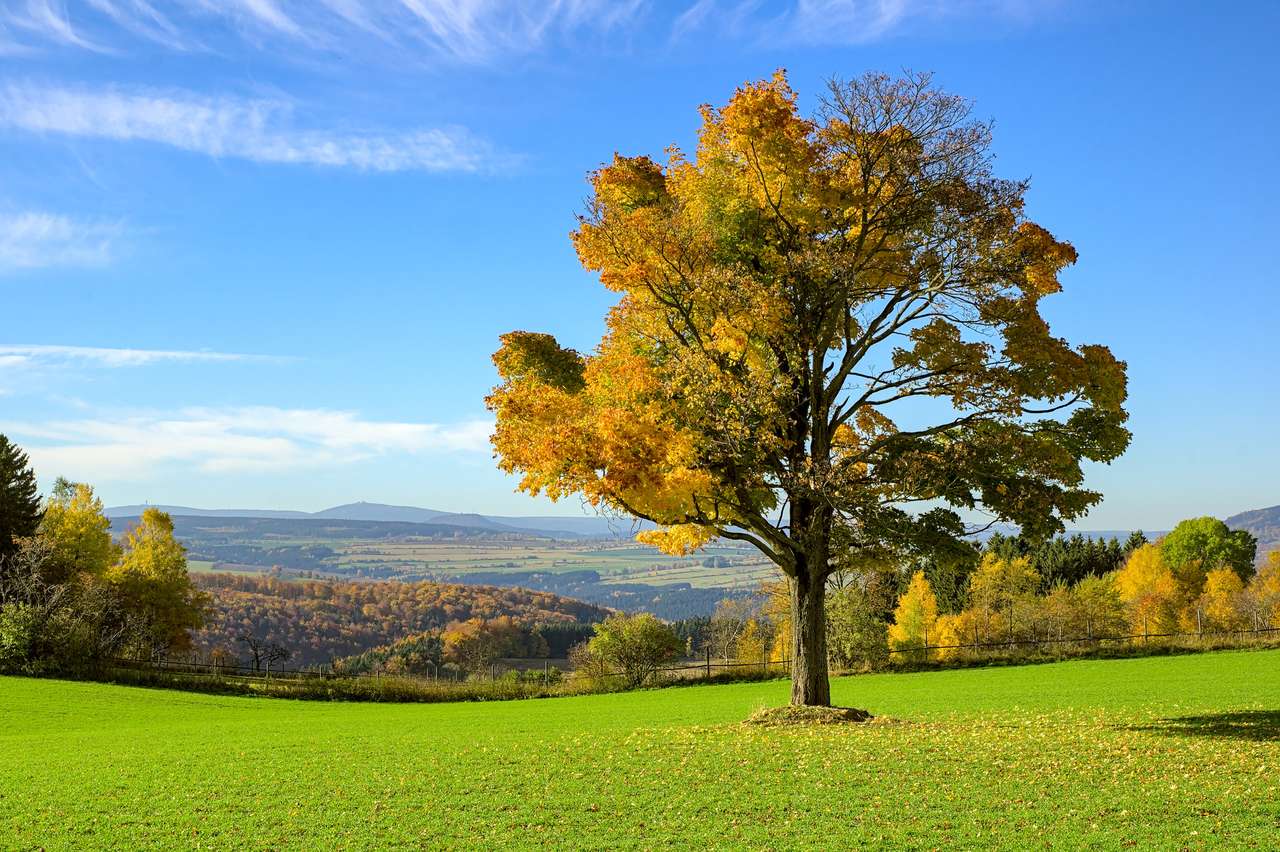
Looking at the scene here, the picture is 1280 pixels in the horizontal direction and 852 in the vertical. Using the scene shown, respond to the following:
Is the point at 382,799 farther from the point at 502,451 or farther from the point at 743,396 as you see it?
the point at 743,396

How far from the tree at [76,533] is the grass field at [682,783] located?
113ft

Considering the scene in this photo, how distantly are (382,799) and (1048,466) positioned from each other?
13.3 m

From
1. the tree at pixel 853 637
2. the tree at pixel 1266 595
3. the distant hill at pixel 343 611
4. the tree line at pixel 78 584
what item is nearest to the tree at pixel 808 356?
the tree at pixel 853 637

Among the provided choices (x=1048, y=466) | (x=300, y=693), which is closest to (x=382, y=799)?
(x=1048, y=466)

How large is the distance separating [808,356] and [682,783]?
10.3 meters

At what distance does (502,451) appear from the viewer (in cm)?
Answer: 1922

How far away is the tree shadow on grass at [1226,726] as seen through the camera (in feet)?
57.7

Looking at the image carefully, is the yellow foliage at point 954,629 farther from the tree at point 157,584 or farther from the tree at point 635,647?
the tree at point 157,584

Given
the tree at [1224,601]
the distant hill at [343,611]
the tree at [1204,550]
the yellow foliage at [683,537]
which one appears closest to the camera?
the yellow foliage at [683,537]

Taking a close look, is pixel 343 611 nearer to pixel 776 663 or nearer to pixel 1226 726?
pixel 776 663

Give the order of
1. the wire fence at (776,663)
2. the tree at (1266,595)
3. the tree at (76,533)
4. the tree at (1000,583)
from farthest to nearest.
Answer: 1. the tree at (1000,583)
2. the tree at (1266,595)
3. the tree at (76,533)
4. the wire fence at (776,663)

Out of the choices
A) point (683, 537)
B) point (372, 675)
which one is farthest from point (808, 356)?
point (372, 675)

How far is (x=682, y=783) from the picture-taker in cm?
1352

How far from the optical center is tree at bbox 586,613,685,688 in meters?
47.4
